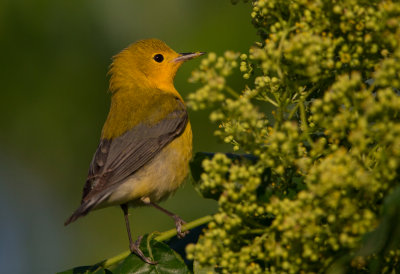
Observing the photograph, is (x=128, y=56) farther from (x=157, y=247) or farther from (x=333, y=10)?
(x=333, y=10)

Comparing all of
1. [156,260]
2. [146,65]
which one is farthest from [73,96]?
[156,260]

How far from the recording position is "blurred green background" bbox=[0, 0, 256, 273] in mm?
6180

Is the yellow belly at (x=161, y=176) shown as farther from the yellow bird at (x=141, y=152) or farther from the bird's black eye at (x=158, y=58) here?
the bird's black eye at (x=158, y=58)

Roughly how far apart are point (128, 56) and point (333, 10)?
445cm

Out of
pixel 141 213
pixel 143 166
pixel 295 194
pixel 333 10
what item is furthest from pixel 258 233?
pixel 141 213

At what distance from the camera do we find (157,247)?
3715 millimetres

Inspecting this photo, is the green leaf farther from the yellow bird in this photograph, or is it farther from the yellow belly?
the yellow belly

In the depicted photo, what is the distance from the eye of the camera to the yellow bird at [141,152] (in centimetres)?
537

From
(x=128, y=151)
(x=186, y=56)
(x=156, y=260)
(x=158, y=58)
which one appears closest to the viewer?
(x=156, y=260)

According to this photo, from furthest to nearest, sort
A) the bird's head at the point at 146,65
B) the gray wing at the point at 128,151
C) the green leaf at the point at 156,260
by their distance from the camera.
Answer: the bird's head at the point at 146,65 < the gray wing at the point at 128,151 < the green leaf at the point at 156,260

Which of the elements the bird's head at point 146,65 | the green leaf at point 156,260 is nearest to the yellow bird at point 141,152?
the bird's head at point 146,65

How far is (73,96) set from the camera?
671 centimetres

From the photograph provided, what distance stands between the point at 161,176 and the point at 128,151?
367 millimetres

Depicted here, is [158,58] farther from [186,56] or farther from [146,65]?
[186,56]
